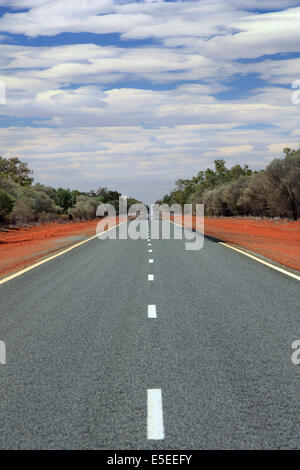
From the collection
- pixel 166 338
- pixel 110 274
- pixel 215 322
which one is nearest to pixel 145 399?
pixel 166 338

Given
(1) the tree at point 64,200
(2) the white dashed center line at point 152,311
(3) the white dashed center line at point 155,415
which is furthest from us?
(1) the tree at point 64,200

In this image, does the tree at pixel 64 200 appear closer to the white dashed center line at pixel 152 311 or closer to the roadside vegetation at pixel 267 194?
the roadside vegetation at pixel 267 194

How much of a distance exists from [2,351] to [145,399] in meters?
2.38

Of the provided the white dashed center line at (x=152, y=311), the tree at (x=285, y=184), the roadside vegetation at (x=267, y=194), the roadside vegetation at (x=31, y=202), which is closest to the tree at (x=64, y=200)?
the roadside vegetation at (x=31, y=202)

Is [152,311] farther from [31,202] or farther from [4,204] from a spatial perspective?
[31,202]

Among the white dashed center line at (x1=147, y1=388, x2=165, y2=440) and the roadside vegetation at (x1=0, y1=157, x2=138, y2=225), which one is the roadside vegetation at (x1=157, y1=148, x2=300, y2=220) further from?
the white dashed center line at (x1=147, y1=388, x2=165, y2=440)

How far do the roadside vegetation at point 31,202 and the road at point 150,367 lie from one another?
41.4m

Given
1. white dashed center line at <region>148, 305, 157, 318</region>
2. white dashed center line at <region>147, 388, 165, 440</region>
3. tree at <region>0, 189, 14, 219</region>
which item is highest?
tree at <region>0, 189, 14, 219</region>

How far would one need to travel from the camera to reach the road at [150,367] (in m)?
4.30

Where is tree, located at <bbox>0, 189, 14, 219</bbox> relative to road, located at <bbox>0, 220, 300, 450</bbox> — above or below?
above

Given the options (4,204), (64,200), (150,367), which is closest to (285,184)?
(4,204)

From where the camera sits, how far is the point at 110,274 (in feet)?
47.8

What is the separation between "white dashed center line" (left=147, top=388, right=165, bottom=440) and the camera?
4242 mm

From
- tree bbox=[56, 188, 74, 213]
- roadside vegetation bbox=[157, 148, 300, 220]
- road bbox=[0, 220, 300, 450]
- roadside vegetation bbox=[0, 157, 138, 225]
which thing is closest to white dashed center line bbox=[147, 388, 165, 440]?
road bbox=[0, 220, 300, 450]
